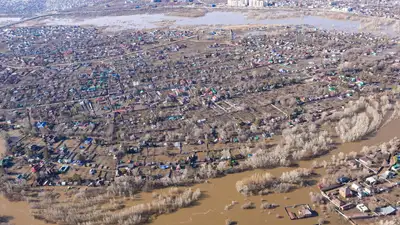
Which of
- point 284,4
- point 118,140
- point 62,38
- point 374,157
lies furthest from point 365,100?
point 284,4

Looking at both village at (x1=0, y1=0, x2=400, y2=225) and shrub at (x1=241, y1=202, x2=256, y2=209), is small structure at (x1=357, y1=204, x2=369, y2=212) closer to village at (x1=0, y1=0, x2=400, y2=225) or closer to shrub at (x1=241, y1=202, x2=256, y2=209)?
village at (x1=0, y1=0, x2=400, y2=225)

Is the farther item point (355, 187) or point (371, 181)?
point (371, 181)

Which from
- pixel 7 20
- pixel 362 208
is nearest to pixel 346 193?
pixel 362 208

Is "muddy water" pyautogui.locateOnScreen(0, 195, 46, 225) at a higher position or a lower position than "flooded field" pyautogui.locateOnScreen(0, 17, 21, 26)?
lower

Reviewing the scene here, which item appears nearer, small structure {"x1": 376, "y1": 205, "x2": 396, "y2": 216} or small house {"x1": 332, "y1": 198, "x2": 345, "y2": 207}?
small structure {"x1": 376, "y1": 205, "x2": 396, "y2": 216}

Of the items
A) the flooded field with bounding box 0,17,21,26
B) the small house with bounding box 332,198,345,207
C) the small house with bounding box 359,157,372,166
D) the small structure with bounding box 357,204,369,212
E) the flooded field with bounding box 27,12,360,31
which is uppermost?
the flooded field with bounding box 0,17,21,26

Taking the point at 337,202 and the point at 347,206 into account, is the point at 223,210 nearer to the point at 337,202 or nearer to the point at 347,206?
the point at 337,202

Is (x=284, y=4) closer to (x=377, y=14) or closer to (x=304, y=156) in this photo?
(x=377, y=14)

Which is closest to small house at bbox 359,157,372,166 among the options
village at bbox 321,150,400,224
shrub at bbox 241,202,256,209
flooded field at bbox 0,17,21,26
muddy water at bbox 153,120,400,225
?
village at bbox 321,150,400,224

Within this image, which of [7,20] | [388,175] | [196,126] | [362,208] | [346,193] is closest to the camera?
[362,208]
